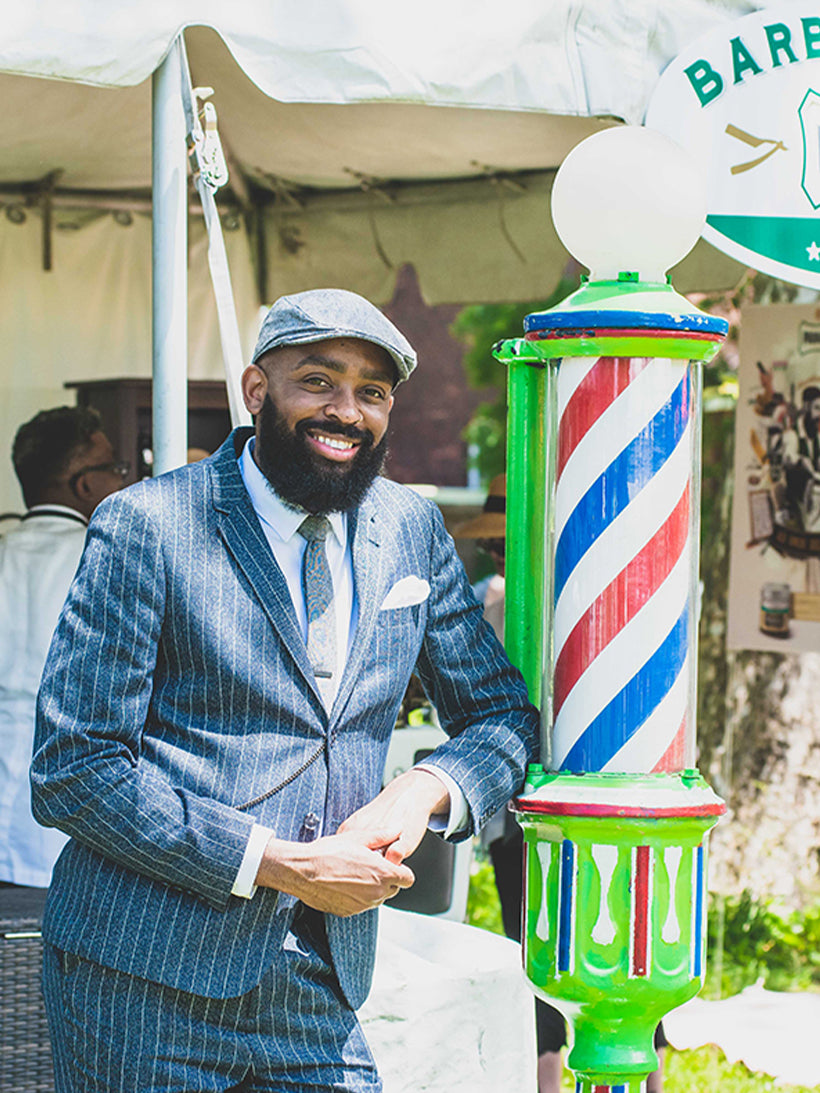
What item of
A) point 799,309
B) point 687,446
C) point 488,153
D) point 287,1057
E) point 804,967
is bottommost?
point 804,967

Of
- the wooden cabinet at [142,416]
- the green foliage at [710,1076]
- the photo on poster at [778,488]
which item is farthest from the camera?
the photo on poster at [778,488]

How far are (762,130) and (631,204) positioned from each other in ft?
4.89

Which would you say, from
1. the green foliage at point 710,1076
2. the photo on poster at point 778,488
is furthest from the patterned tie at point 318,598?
the photo on poster at point 778,488

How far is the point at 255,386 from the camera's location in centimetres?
216

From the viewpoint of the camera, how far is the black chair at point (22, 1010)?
323 cm

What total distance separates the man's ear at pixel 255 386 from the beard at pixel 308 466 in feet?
0.05

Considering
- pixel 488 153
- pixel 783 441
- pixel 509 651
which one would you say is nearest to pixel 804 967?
pixel 783 441

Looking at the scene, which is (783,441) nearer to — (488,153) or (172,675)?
(488,153)

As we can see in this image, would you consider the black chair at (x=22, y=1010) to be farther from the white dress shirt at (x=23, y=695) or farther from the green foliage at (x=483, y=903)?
the green foliage at (x=483, y=903)

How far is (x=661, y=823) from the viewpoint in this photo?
190 centimetres

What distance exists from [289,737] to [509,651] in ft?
1.41

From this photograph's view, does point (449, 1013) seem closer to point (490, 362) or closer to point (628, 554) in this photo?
point (628, 554)

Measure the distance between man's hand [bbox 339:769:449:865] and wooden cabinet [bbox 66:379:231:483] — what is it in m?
3.08

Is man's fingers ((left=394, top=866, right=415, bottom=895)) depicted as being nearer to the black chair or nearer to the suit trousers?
the suit trousers
